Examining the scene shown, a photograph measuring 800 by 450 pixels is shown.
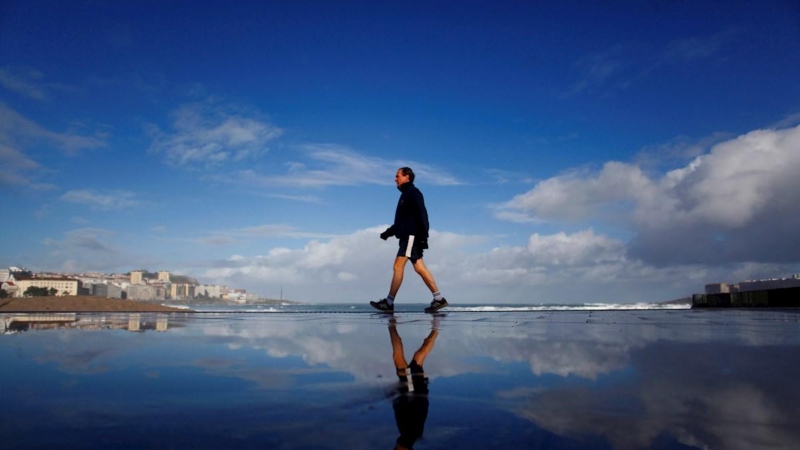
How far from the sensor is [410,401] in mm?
1553

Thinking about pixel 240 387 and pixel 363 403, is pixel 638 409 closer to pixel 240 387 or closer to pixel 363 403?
pixel 363 403

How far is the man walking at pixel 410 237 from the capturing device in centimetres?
873

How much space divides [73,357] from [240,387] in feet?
4.88

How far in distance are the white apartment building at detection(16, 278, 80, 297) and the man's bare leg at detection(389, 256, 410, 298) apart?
10424 centimetres

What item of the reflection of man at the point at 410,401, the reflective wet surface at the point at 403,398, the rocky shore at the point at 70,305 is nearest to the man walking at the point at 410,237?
the reflective wet surface at the point at 403,398

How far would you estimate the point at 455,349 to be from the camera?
307 cm

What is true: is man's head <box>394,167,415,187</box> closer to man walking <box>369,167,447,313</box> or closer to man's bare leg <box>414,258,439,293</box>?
man walking <box>369,167,447,313</box>

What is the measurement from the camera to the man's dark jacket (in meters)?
8.83

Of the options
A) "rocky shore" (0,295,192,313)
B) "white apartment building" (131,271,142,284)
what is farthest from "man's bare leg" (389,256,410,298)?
"white apartment building" (131,271,142,284)

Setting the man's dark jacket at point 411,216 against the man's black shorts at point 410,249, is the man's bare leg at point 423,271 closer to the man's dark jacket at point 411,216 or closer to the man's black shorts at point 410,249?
the man's black shorts at point 410,249

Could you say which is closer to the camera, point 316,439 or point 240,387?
point 316,439

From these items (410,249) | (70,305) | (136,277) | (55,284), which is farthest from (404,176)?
(136,277)

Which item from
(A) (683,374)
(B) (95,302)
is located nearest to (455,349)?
(A) (683,374)

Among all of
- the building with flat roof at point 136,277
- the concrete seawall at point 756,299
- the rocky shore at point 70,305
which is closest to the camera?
the rocky shore at point 70,305
